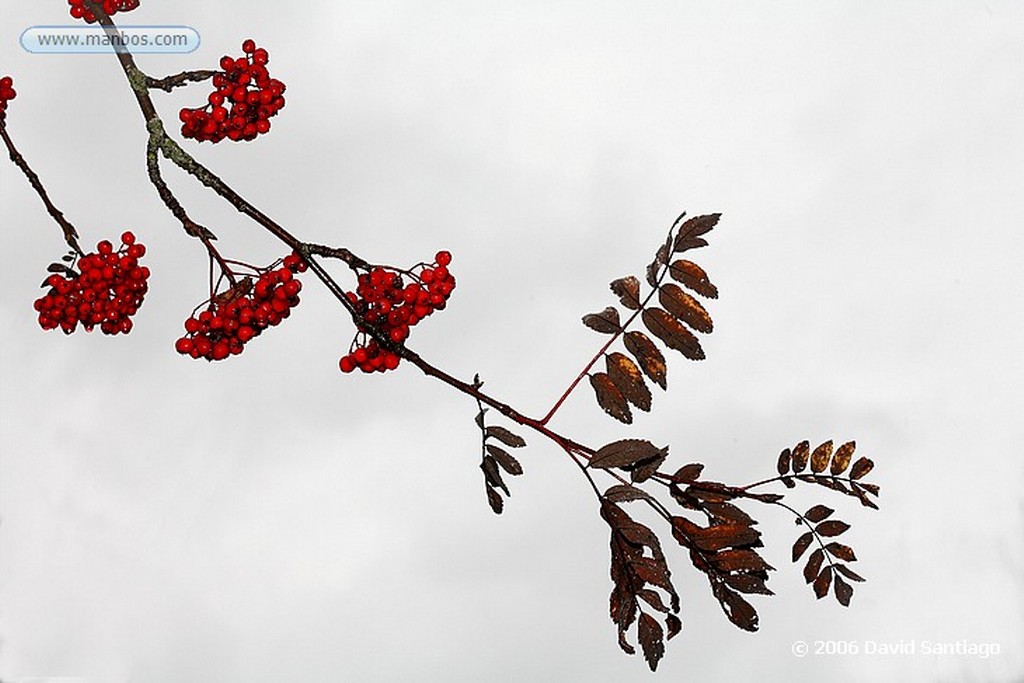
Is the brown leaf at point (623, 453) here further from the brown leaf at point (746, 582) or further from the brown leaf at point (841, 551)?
the brown leaf at point (841, 551)

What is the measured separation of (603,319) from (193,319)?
0.38 metres

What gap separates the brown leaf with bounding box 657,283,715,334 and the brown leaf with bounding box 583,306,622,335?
0.05 meters

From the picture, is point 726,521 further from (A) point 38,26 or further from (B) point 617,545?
(A) point 38,26

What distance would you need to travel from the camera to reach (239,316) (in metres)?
0.96

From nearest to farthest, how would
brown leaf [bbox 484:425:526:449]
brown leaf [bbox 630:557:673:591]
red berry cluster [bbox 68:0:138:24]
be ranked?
brown leaf [bbox 630:557:673:591], brown leaf [bbox 484:425:526:449], red berry cluster [bbox 68:0:138:24]

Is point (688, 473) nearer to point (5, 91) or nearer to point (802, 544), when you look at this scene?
point (802, 544)

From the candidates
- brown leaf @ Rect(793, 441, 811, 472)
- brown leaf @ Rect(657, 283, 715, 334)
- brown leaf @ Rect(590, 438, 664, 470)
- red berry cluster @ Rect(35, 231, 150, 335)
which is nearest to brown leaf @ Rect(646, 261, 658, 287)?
brown leaf @ Rect(657, 283, 715, 334)

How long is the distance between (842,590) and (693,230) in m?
0.39

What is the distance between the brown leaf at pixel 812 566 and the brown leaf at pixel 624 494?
0.25 m

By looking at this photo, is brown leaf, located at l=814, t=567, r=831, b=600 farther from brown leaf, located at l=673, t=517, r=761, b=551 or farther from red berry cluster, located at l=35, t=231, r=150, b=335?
red berry cluster, located at l=35, t=231, r=150, b=335

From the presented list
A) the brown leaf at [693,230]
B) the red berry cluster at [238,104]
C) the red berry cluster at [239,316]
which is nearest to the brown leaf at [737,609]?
the brown leaf at [693,230]

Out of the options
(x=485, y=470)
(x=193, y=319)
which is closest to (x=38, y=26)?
(x=193, y=319)

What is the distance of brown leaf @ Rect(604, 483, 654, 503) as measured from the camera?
916mm

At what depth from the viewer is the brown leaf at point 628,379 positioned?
0.96 metres
